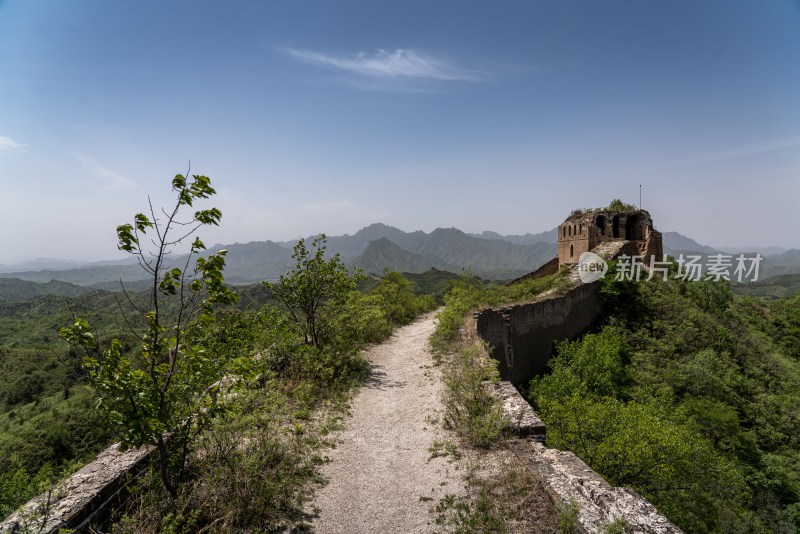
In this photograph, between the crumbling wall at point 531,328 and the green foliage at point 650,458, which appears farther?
the crumbling wall at point 531,328

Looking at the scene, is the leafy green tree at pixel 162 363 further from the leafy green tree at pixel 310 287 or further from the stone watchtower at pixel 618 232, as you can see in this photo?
the stone watchtower at pixel 618 232

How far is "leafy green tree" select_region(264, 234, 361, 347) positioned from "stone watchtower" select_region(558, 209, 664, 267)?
16681 mm

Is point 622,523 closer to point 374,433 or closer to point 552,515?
point 552,515

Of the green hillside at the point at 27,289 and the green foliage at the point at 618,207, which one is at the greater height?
the green foliage at the point at 618,207

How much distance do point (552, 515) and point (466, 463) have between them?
1.51 metres

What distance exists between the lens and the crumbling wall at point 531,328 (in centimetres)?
1150

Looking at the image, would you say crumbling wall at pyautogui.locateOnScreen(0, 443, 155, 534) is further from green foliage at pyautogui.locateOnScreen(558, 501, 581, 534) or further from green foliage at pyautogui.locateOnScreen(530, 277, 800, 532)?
green foliage at pyautogui.locateOnScreen(530, 277, 800, 532)

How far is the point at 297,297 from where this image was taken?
10148 mm

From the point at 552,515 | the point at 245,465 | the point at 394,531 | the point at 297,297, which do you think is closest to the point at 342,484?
the point at 394,531

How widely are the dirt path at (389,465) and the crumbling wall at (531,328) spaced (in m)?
2.88

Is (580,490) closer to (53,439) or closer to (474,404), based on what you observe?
(474,404)

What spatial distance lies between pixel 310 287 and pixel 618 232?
19.5m

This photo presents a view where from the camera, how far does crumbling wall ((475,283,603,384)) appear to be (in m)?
11.5

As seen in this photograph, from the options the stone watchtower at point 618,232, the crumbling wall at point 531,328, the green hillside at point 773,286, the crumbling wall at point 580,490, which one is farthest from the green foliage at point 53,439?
the green hillside at point 773,286
